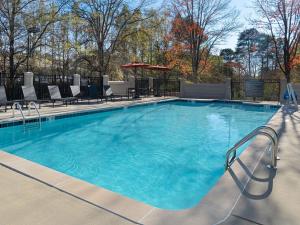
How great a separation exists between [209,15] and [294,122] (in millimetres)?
15078

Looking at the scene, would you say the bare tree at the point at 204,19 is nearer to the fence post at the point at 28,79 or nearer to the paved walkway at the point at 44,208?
the fence post at the point at 28,79

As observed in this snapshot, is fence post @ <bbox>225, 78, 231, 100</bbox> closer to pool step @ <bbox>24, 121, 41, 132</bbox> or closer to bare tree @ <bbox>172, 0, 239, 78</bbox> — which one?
bare tree @ <bbox>172, 0, 239, 78</bbox>

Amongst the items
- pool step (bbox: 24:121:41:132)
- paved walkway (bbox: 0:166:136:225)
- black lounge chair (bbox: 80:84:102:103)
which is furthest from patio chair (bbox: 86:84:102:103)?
paved walkway (bbox: 0:166:136:225)

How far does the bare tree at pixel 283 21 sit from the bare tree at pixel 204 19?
15.1 feet

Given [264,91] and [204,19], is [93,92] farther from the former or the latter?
[204,19]

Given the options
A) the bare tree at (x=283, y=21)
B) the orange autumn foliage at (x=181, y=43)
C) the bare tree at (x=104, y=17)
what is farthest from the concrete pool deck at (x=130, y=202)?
the orange autumn foliage at (x=181, y=43)

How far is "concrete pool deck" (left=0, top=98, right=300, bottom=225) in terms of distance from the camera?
230cm

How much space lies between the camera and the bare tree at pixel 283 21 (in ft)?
49.3

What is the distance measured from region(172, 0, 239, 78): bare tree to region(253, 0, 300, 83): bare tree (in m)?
4.61

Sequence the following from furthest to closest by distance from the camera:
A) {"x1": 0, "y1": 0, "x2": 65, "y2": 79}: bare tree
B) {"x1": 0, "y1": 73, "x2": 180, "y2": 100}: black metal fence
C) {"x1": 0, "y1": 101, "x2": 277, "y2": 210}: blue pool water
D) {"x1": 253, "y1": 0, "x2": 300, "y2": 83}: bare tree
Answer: {"x1": 253, "y1": 0, "x2": 300, "y2": 83}: bare tree, {"x1": 0, "y1": 0, "x2": 65, "y2": 79}: bare tree, {"x1": 0, "y1": 73, "x2": 180, "y2": 100}: black metal fence, {"x1": 0, "y1": 101, "x2": 277, "y2": 210}: blue pool water

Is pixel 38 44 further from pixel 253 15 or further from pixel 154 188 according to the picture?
pixel 154 188

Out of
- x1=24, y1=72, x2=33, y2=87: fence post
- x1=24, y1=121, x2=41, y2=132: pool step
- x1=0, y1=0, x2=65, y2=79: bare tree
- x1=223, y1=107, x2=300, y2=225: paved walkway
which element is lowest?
x1=223, y1=107, x2=300, y2=225: paved walkway

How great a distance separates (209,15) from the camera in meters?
20.6

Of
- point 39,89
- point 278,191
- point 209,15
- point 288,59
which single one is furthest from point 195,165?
point 209,15
